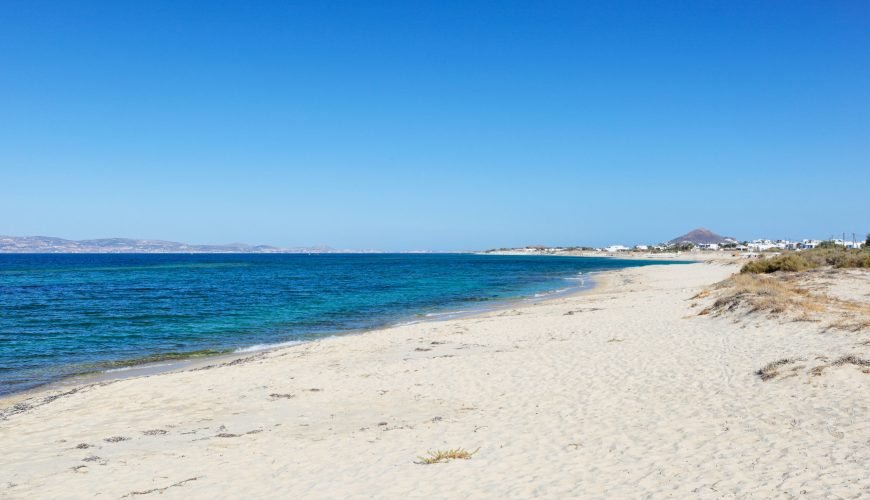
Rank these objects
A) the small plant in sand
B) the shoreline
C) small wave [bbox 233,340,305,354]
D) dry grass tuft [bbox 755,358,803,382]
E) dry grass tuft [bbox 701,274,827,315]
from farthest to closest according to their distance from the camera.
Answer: small wave [bbox 233,340,305,354]
dry grass tuft [bbox 701,274,827,315]
the shoreline
dry grass tuft [bbox 755,358,803,382]
the small plant in sand

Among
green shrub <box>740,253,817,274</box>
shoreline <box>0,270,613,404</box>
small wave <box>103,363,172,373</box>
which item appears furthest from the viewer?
green shrub <box>740,253,817,274</box>

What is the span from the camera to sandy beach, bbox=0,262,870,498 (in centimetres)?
710

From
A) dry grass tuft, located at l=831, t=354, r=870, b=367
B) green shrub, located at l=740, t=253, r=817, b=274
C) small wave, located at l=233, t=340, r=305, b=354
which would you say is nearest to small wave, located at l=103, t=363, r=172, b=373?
small wave, located at l=233, t=340, r=305, b=354

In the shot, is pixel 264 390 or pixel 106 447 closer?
pixel 106 447

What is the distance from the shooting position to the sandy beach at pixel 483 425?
7105 millimetres

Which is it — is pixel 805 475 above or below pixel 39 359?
above

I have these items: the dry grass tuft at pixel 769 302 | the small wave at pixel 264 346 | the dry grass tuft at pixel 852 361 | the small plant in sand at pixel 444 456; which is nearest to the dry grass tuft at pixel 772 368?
the dry grass tuft at pixel 852 361

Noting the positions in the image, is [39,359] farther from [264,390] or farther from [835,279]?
[835,279]

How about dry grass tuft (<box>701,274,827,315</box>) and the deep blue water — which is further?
the deep blue water

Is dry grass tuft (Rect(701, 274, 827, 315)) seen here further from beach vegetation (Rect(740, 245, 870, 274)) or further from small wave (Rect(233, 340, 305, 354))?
beach vegetation (Rect(740, 245, 870, 274))

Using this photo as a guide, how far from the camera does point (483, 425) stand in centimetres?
983

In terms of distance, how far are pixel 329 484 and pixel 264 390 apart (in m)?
6.58

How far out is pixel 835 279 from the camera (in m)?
28.5

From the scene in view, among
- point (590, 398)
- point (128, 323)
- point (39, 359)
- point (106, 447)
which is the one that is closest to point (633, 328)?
point (590, 398)
